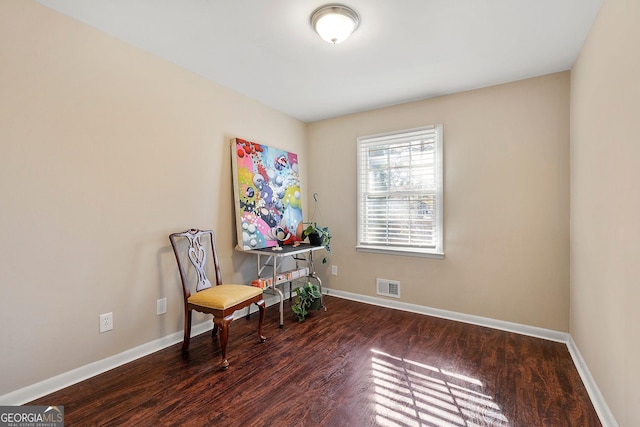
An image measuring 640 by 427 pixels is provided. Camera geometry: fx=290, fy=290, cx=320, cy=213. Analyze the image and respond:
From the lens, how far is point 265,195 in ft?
10.8

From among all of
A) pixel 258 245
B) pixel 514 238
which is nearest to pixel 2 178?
pixel 258 245

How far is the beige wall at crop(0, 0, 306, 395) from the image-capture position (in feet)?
5.60

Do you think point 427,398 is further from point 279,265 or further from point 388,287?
point 279,265

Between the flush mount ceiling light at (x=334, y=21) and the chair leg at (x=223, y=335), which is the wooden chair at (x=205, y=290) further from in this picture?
the flush mount ceiling light at (x=334, y=21)

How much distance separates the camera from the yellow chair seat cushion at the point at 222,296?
7.06 ft

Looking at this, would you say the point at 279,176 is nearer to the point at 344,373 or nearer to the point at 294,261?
the point at 294,261

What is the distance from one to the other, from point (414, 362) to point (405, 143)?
227 cm

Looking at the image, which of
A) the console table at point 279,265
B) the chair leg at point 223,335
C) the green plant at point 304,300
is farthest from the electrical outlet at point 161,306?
the green plant at point 304,300

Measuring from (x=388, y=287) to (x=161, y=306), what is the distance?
239 cm

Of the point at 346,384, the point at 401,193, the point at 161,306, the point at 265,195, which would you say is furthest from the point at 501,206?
the point at 161,306

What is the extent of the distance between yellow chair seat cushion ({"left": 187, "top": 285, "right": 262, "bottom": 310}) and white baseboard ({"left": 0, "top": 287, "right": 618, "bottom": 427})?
57 cm

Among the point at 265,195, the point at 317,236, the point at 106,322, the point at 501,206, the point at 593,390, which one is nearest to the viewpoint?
the point at 593,390

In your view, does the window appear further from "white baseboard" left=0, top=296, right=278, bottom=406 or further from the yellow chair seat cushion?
"white baseboard" left=0, top=296, right=278, bottom=406

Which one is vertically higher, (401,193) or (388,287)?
(401,193)
